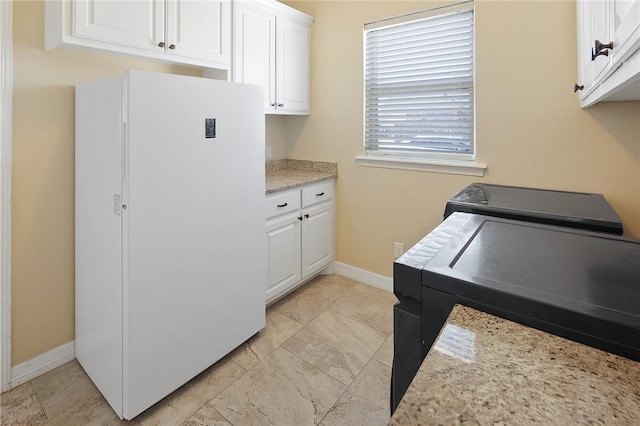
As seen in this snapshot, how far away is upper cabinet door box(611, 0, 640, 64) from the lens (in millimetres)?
680

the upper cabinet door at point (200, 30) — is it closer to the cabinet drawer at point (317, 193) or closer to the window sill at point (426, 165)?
the cabinet drawer at point (317, 193)

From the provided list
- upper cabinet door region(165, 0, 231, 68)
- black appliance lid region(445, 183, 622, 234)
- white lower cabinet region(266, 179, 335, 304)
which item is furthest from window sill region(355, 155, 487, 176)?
upper cabinet door region(165, 0, 231, 68)

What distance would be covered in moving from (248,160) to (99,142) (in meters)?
0.69

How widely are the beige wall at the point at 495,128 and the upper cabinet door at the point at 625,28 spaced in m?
1.12

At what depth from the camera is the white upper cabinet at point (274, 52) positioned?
7.38 ft

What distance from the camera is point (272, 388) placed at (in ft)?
5.54

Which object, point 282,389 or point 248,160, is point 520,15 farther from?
point 282,389

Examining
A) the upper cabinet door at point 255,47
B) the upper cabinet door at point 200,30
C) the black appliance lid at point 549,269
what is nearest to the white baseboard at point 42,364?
the upper cabinet door at point 200,30

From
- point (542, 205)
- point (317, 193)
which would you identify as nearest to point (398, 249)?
point (317, 193)

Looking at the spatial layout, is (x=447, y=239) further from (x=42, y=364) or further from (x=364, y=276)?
(x=42, y=364)

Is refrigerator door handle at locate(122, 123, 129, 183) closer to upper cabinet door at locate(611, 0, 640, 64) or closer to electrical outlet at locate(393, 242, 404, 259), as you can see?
upper cabinet door at locate(611, 0, 640, 64)

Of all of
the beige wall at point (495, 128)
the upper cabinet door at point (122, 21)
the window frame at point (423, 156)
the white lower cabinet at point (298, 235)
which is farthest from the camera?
the white lower cabinet at point (298, 235)

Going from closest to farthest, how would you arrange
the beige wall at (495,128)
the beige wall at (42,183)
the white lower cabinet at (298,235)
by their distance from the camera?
the beige wall at (42,183)
the beige wall at (495,128)
the white lower cabinet at (298,235)

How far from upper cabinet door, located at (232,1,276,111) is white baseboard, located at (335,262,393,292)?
144 cm
